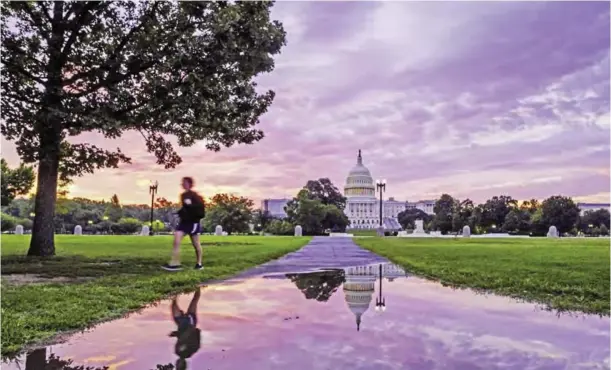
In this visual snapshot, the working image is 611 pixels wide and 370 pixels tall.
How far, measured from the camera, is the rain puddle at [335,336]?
377cm

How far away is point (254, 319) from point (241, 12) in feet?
29.4

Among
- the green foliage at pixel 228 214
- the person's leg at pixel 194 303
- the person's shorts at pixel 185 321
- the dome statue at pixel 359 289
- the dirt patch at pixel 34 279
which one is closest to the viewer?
the person's shorts at pixel 185 321

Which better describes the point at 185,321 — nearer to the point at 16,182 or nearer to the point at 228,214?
the point at 16,182

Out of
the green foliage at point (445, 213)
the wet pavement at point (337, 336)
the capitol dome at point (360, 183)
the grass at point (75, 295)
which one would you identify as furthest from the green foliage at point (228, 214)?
the capitol dome at point (360, 183)

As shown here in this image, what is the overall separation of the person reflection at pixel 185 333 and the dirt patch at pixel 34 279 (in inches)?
125

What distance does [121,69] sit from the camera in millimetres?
12914

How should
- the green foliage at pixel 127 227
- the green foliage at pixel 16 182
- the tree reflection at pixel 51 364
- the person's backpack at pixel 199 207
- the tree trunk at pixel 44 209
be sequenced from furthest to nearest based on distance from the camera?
the green foliage at pixel 127 227 → the green foliage at pixel 16 182 → the tree trunk at pixel 44 209 → the person's backpack at pixel 199 207 → the tree reflection at pixel 51 364

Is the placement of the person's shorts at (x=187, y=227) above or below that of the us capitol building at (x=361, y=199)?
below

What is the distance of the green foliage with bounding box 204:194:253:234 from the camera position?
209 ft

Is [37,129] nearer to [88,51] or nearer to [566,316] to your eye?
[88,51]

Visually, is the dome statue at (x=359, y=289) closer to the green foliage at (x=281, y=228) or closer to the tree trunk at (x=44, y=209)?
the tree trunk at (x=44, y=209)

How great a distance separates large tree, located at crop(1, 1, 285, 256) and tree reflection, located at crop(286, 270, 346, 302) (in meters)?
4.85

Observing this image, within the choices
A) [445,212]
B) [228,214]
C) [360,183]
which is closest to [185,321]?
[228,214]

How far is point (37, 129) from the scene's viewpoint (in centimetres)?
1234
